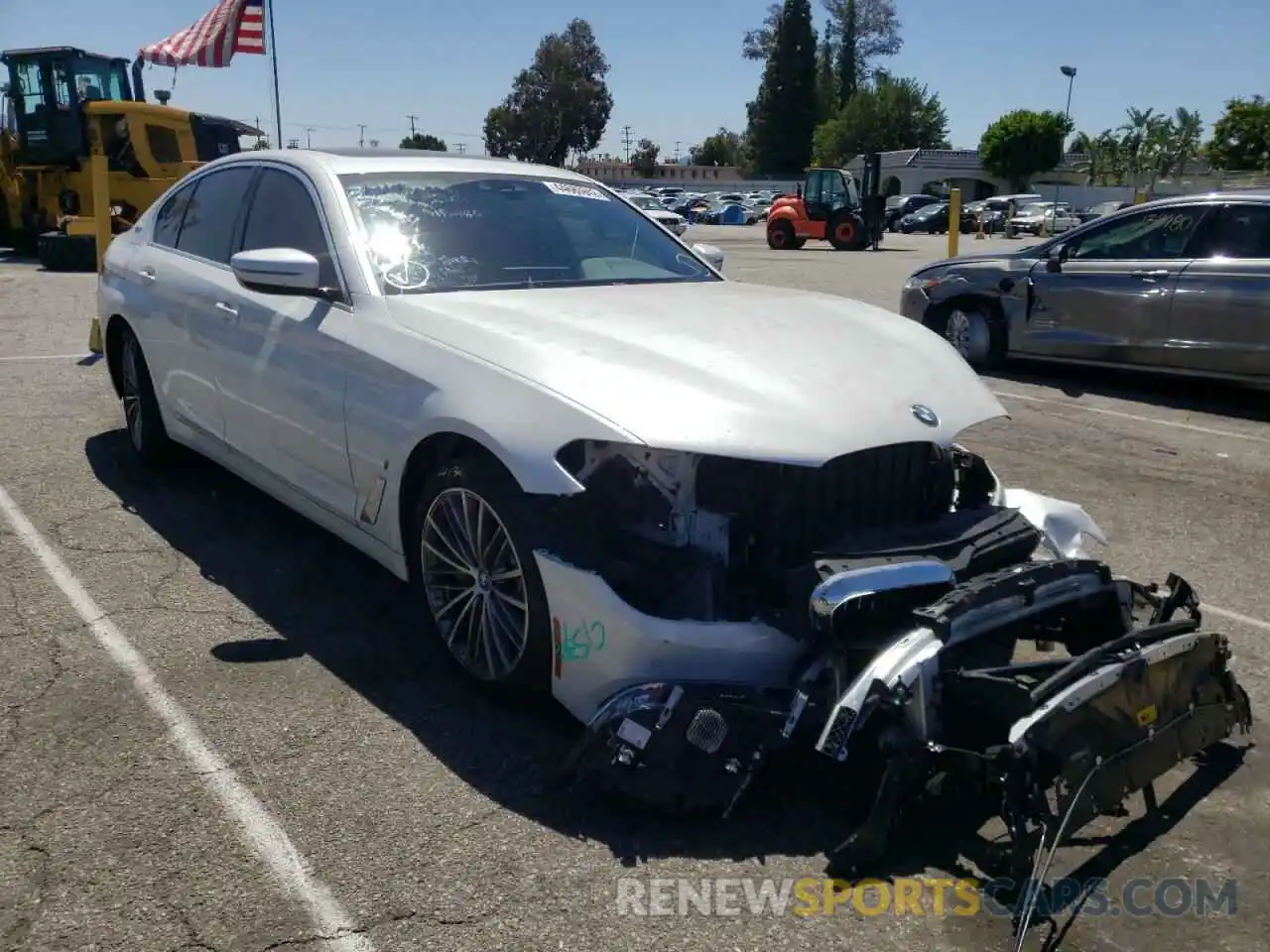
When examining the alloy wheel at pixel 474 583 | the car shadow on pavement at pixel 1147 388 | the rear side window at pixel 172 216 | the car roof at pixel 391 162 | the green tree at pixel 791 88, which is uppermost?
the green tree at pixel 791 88

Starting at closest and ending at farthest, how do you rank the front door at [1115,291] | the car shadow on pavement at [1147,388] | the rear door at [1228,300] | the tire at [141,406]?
the tire at [141,406]
the rear door at [1228,300]
the car shadow on pavement at [1147,388]
the front door at [1115,291]

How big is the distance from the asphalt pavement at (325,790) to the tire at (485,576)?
0.57 feet

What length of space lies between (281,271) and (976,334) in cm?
731

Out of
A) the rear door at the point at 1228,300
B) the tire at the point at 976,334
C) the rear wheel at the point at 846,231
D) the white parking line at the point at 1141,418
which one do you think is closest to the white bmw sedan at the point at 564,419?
the white parking line at the point at 1141,418

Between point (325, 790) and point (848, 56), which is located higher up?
point (848, 56)

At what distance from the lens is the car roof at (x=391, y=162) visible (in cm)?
468

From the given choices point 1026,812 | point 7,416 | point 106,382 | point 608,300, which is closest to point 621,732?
point 1026,812

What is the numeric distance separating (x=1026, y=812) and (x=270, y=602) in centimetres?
295

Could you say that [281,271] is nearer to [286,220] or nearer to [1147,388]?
[286,220]

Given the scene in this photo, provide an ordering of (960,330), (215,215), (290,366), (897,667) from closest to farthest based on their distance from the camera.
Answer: (897,667) < (290,366) < (215,215) < (960,330)

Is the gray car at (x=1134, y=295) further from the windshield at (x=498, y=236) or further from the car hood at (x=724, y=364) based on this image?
the car hood at (x=724, y=364)

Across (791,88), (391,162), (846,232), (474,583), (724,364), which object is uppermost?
(791,88)

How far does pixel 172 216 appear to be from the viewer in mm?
5859

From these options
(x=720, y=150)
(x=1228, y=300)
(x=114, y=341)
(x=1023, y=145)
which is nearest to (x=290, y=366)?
(x=114, y=341)
